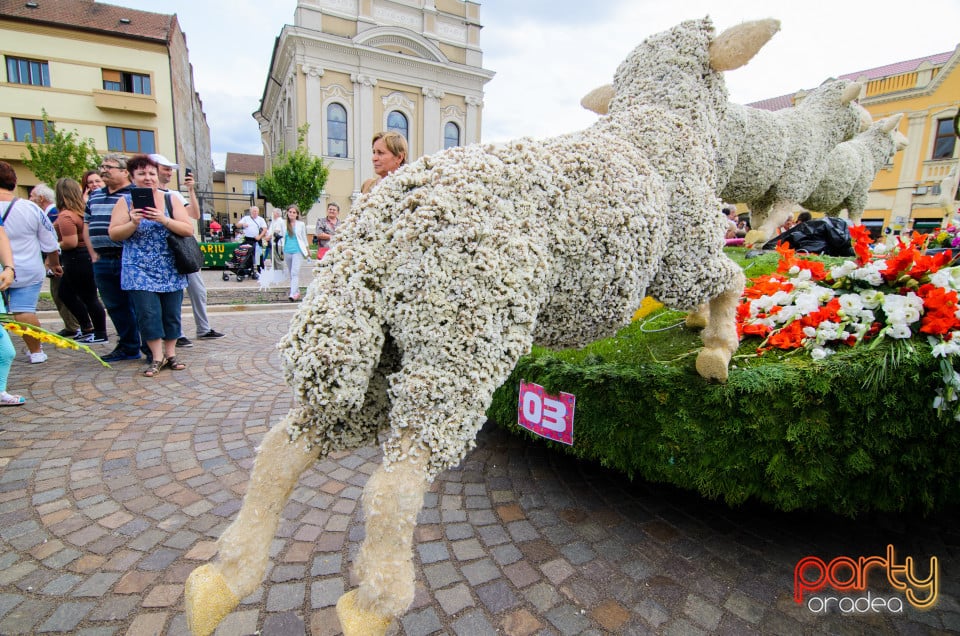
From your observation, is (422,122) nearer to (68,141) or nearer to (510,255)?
(68,141)

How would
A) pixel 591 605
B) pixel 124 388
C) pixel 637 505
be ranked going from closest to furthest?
pixel 591 605
pixel 637 505
pixel 124 388

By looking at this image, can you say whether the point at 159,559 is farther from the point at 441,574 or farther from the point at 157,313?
the point at 157,313

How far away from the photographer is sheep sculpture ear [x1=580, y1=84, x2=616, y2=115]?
2.67 metres

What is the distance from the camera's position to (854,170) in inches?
277

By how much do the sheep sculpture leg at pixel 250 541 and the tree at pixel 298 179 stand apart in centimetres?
2736

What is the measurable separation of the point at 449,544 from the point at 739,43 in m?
2.86

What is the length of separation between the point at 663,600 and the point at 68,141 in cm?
2987

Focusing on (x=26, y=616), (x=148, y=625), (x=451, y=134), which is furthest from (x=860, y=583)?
(x=451, y=134)

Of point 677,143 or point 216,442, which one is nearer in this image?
point 677,143

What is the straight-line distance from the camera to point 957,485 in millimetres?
2168

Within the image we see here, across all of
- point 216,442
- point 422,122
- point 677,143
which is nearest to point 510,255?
point 677,143

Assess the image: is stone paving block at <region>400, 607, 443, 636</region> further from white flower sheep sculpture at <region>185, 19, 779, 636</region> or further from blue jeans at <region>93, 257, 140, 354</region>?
blue jeans at <region>93, 257, 140, 354</region>

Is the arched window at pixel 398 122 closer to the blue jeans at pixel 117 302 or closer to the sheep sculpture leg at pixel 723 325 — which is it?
the blue jeans at pixel 117 302

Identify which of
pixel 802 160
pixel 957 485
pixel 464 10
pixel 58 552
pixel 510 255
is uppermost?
pixel 464 10
